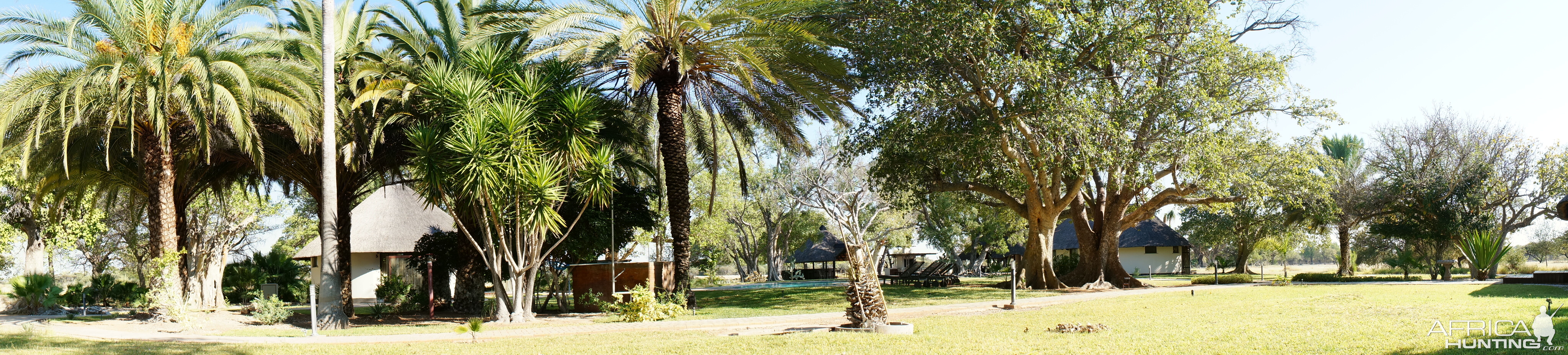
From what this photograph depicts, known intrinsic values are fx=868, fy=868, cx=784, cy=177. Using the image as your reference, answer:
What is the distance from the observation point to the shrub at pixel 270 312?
615 inches

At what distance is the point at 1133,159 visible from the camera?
2008 centimetres

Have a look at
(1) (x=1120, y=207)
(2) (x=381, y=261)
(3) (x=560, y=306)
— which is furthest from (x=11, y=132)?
(1) (x=1120, y=207)

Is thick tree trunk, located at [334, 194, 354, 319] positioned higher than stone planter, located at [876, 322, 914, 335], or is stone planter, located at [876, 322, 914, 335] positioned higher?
thick tree trunk, located at [334, 194, 354, 319]

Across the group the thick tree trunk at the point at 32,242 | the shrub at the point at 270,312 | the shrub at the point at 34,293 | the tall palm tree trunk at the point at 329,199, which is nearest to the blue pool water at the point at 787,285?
the shrub at the point at 270,312

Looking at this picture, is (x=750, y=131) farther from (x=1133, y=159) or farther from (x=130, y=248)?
(x=130, y=248)

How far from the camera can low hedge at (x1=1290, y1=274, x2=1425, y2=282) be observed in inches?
1091

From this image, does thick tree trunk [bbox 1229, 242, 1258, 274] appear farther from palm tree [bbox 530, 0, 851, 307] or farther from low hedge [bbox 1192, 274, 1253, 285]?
palm tree [bbox 530, 0, 851, 307]

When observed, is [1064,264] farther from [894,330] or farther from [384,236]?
[894,330]

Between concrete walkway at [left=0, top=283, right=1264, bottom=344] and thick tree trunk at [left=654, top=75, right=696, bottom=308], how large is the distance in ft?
10.2

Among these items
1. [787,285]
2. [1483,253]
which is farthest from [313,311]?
[1483,253]

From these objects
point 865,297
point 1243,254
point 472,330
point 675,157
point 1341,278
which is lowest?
point 1341,278

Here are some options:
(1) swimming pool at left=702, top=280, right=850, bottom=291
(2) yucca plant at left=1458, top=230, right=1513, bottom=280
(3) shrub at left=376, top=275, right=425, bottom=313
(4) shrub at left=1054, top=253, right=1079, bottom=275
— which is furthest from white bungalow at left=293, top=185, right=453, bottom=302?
(2) yucca plant at left=1458, top=230, right=1513, bottom=280

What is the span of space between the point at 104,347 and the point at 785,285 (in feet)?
85.3

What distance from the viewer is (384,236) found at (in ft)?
84.8
